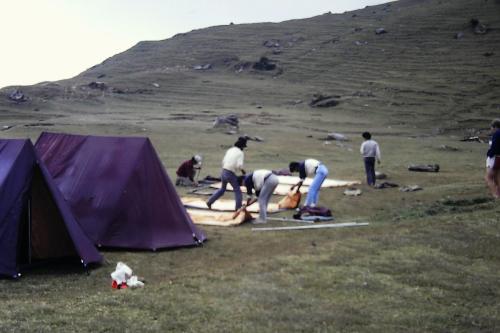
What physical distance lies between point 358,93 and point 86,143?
2025 inches

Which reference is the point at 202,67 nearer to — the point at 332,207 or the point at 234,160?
the point at 332,207

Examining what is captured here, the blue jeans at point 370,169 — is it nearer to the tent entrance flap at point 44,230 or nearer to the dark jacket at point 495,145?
the dark jacket at point 495,145

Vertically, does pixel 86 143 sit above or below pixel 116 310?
above

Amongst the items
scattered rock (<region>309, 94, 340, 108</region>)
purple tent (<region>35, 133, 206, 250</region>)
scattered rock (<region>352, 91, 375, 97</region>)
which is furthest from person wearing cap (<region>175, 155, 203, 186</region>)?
scattered rock (<region>352, 91, 375, 97</region>)

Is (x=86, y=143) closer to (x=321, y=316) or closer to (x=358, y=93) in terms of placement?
(x=321, y=316)

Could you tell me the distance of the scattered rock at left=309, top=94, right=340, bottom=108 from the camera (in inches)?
2330

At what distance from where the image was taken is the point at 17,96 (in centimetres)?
5688

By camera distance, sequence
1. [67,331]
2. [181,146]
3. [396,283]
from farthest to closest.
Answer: [181,146] < [396,283] < [67,331]

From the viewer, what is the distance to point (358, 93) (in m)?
61.7

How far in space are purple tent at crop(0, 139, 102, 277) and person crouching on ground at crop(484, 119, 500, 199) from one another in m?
9.66

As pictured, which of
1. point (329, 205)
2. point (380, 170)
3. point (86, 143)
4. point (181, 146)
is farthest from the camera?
point (181, 146)

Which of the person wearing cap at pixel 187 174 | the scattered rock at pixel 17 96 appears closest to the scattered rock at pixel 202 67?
the scattered rock at pixel 17 96

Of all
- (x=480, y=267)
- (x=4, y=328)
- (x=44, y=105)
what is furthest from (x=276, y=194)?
(x=44, y=105)

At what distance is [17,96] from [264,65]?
3844 centimetres
